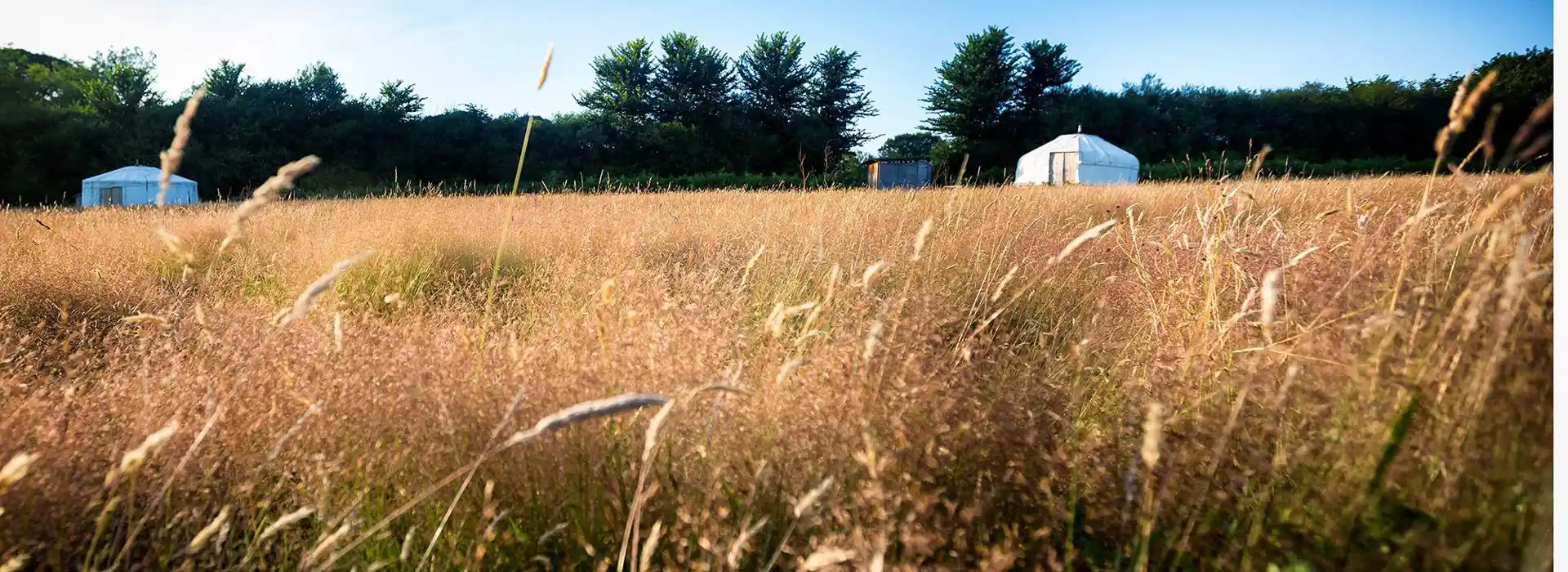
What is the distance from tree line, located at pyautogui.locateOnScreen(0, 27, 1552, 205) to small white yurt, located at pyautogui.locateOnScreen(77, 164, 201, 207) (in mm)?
1551

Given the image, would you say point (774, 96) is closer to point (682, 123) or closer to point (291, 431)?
point (682, 123)

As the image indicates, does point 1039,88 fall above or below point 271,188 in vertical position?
above

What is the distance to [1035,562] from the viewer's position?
1201 mm

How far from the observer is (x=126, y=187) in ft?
70.7

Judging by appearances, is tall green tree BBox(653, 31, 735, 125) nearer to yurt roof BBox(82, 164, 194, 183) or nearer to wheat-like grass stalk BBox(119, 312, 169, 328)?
yurt roof BBox(82, 164, 194, 183)

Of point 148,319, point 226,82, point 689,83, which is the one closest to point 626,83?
point 689,83

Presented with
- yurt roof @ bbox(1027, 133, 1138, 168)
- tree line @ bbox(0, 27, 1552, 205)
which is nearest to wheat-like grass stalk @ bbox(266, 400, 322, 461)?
tree line @ bbox(0, 27, 1552, 205)

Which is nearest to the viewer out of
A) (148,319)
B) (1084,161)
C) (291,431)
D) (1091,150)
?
(291,431)

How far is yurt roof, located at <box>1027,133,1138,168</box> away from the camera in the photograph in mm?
24656

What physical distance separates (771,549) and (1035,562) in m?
0.40

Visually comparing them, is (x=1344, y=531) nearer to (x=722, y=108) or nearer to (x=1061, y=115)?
(x=722, y=108)

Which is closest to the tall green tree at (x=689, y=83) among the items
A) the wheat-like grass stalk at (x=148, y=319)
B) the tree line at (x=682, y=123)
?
the tree line at (x=682, y=123)

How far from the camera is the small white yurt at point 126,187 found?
21.5 metres

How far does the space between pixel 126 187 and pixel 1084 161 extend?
26319mm
